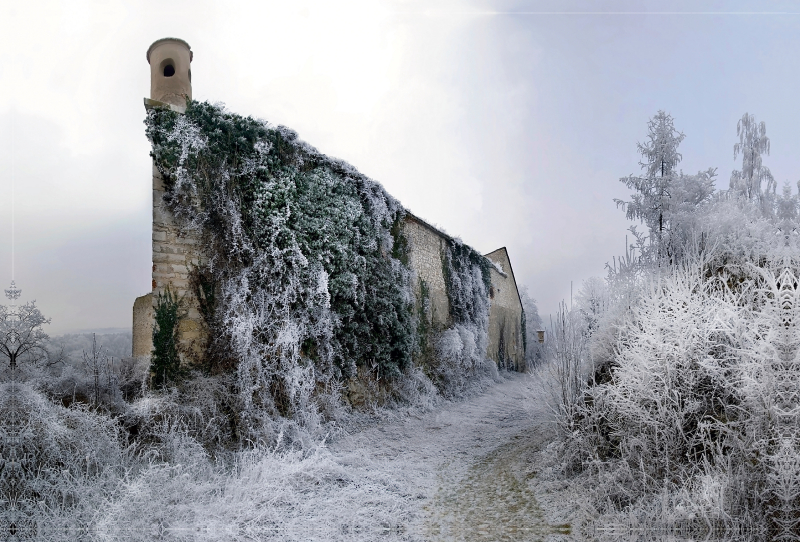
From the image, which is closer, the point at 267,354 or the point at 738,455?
the point at 738,455

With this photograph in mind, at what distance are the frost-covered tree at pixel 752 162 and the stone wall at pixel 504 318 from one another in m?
8.40

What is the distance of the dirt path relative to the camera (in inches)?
145

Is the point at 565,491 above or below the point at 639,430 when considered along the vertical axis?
below

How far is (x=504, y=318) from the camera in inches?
666

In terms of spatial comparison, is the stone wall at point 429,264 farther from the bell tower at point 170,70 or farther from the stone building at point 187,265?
the bell tower at point 170,70

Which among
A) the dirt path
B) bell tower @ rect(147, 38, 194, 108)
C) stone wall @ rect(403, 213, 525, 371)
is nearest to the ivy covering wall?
the dirt path

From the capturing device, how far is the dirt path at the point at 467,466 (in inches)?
145

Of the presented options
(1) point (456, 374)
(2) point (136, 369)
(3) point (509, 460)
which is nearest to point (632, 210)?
(1) point (456, 374)

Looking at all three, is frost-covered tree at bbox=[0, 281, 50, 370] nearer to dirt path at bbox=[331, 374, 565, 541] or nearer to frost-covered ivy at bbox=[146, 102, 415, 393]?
frost-covered ivy at bbox=[146, 102, 415, 393]

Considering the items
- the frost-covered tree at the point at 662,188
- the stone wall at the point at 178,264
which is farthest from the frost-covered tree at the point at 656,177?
the stone wall at the point at 178,264

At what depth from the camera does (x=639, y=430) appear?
12.4 feet

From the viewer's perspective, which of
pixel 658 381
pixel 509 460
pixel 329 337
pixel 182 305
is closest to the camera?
pixel 658 381

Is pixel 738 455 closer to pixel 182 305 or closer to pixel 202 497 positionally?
pixel 202 497

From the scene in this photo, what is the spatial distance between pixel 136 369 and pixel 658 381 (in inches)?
254
